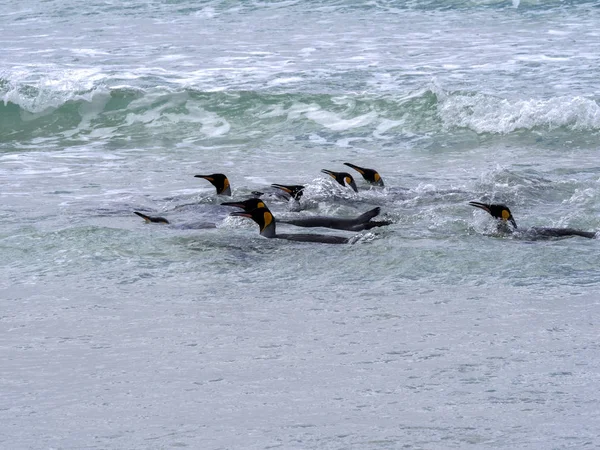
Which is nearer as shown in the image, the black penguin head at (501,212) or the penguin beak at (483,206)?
the black penguin head at (501,212)

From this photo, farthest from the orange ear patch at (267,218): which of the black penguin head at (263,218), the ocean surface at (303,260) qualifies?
the ocean surface at (303,260)

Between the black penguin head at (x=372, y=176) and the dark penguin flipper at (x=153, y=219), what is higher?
the dark penguin flipper at (x=153, y=219)

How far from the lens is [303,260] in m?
6.43

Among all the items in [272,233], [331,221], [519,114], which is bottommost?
[519,114]

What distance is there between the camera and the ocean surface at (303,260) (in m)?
4.06

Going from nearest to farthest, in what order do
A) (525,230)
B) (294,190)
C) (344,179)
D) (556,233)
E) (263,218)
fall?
(556,233) → (525,230) → (263,218) → (294,190) → (344,179)

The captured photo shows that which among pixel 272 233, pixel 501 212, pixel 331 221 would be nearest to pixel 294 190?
pixel 331 221

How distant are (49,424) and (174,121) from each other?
9.85 meters

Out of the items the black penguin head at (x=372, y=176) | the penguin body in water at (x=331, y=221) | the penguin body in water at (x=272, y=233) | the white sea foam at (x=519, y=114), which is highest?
the penguin body in water at (x=272, y=233)

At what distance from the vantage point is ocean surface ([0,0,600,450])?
406 cm

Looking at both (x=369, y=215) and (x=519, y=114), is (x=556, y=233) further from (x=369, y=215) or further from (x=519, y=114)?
(x=519, y=114)

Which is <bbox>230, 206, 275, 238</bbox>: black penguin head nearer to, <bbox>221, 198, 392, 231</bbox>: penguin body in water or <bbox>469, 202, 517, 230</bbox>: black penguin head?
<bbox>221, 198, 392, 231</bbox>: penguin body in water

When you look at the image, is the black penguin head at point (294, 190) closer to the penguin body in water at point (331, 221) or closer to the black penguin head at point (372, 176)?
the penguin body in water at point (331, 221)

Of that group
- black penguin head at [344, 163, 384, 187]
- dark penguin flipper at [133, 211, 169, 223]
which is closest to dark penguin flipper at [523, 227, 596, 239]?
black penguin head at [344, 163, 384, 187]
